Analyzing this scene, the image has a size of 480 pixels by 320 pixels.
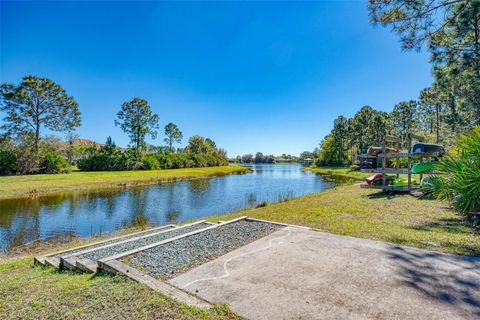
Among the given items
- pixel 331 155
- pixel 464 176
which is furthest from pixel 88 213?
pixel 331 155

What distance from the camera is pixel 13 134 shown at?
91.9ft

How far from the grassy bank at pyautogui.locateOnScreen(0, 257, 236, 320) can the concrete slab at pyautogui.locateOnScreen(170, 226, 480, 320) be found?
1.35 ft

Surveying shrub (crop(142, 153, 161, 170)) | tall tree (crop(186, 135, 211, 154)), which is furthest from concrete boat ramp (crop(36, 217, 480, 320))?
tall tree (crop(186, 135, 211, 154))

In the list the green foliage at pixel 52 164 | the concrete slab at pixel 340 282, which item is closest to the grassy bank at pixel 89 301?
the concrete slab at pixel 340 282

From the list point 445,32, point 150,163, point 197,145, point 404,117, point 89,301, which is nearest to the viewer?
point 89,301

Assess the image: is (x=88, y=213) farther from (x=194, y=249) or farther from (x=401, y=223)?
(x=401, y=223)

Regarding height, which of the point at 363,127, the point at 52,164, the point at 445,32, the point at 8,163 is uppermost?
the point at 363,127

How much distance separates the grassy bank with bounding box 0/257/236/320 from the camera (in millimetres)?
2641

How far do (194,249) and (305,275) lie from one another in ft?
7.30

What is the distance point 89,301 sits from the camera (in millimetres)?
2955

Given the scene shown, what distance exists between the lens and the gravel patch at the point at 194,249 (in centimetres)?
390

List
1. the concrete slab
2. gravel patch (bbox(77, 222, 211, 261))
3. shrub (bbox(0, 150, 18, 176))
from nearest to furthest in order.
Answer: the concrete slab
gravel patch (bbox(77, 222, 211, 261))
shrub (bbox(0, 150, 18, 176))

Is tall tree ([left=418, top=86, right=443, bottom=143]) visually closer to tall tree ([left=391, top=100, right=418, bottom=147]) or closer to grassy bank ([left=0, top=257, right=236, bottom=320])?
tall tree ([left=391, top=100, right=418, bottom=147])

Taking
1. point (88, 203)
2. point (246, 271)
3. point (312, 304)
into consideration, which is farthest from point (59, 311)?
point (88, 203)
